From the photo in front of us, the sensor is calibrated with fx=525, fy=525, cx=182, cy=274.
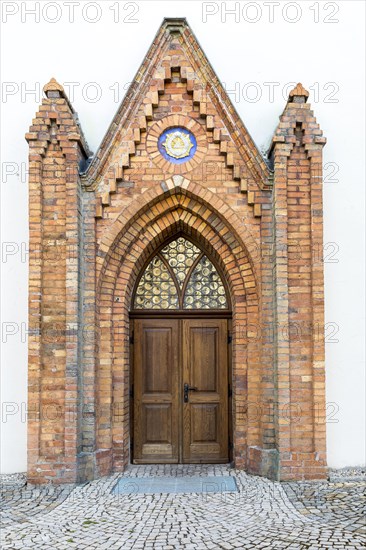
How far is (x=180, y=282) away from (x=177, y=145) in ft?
6.63

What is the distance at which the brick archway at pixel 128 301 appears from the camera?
7.37 meters

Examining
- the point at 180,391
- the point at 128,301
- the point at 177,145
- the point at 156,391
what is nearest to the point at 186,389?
the point at 180,391

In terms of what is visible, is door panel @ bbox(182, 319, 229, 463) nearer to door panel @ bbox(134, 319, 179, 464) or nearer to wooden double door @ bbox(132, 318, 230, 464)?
wooden double door @ bbox(132, 318, 230, 464)

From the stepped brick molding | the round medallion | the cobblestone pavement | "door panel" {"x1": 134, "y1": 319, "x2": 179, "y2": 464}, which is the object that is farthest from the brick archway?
the cobblestone pavement

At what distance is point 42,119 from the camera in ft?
23.4

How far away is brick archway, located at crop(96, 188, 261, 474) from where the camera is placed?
24.2 ft

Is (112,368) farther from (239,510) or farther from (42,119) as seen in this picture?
(42,119)

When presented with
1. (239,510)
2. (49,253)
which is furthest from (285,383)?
(49,253)

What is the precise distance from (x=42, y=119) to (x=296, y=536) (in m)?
5.92

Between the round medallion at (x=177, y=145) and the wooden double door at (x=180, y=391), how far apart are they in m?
2.40

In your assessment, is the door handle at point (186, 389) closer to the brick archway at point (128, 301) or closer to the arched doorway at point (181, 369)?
the arched doorway at point (181, 369)

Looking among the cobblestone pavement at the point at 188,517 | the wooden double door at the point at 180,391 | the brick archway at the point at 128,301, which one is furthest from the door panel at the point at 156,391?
the cobblestone pavement at the point at 188,517

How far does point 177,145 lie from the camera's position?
7535 millimetres

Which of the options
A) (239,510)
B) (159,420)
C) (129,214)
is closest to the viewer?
(239,510)
